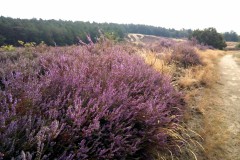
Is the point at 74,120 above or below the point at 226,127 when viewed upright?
above

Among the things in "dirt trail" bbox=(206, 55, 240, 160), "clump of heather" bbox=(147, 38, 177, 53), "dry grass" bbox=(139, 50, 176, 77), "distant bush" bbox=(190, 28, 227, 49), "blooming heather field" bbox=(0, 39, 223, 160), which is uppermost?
"blooming heather field" bbox=(0, 39, 223, 160)

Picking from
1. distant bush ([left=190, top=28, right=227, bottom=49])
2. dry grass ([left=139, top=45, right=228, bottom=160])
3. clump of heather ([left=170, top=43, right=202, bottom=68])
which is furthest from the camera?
distant bush ([left=190, top=28, right=227, bottom=49])

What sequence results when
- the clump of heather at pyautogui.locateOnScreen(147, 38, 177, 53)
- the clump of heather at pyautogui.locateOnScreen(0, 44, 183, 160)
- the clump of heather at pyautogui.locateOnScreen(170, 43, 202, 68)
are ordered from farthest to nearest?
the clump of heather at pyautogui.locateOnScreen(147, 38, 177, 53) → the clump of heather at pyautogui.locateOnScreen(170, 43, 202, 68) → the clump of heather at pyautogui.locateOnScreen(0, 44, 183, 160)

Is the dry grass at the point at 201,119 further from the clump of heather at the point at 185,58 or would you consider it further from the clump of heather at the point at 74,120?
the clump of heather at the point at 185,58

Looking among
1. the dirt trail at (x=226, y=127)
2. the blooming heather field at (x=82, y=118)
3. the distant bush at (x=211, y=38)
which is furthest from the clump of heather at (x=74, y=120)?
the distant bush at (x=211, y=38)

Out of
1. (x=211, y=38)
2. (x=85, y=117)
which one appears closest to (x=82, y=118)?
(x=85, y=117)

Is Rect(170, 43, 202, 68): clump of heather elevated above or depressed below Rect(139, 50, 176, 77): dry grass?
below

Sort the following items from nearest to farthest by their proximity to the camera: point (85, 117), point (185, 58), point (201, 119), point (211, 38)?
point (85, 117), point (201, 119), point (185, 58), point (211, 38)

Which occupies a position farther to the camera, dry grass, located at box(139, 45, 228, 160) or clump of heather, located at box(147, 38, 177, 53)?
clump of heather, located at box(147, 38, 177, 53)

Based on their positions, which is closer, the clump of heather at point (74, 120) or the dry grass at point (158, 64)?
the clump of heather at point (74, 120)

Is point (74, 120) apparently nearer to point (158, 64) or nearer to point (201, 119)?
point (201, 119)

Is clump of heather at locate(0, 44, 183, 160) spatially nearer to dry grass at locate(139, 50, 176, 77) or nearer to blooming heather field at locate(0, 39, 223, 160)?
blooming heather field at locate(0, 39, 223, 160)

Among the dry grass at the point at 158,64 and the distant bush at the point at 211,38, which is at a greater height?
the dry grass at the point at 158,64

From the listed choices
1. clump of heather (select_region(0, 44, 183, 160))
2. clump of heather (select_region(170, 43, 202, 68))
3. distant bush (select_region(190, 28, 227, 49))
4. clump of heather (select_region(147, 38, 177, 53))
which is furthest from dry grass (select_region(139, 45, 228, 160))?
distant bush (select_region(190, 28, 227, 49))
